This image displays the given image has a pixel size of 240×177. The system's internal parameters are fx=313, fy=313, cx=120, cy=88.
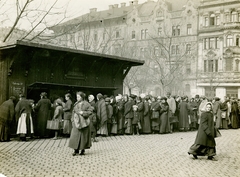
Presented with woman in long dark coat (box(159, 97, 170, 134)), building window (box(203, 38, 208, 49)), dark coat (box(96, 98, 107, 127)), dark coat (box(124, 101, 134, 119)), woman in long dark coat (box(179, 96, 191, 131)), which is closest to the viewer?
dark coat (box(96, 98, 107, 127))

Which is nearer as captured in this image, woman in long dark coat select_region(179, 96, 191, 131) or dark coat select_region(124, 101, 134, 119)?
dark coat select_region(124, 101, 134, 119)

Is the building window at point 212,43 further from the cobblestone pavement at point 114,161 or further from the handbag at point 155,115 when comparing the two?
the cobblestone pavement at point 114,161

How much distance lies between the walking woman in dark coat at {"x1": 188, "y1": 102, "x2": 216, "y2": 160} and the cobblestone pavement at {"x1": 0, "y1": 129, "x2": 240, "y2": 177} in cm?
23

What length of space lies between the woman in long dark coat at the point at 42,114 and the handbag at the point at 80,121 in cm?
366

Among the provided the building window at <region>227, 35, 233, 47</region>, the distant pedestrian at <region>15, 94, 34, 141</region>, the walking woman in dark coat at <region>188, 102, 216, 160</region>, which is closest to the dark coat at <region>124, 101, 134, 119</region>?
the distant pedestrian at <region>15, 94, 34, 141</region>

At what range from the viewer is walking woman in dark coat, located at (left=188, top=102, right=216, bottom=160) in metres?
8.65

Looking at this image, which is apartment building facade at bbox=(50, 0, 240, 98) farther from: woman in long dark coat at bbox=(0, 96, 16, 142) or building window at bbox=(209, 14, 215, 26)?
woman in long dark coat at bbox=(0, 96, 16, 142)

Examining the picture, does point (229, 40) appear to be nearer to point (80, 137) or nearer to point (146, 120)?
point (146, 120)

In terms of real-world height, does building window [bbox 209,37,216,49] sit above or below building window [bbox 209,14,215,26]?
below

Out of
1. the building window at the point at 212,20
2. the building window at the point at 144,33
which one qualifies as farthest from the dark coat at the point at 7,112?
the building window at the point at 144,33

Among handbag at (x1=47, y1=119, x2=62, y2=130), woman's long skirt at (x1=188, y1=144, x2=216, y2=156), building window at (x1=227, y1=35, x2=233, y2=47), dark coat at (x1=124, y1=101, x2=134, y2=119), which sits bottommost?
woman's long skirt at (x1=188, y1=144, x2=216, y2=156)

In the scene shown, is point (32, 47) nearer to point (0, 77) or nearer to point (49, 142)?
point (0, 77)

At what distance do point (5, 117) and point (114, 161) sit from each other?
5.02m

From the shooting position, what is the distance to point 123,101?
14.3m
